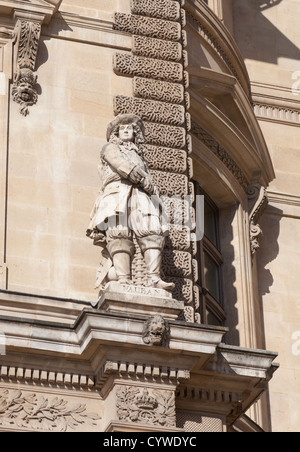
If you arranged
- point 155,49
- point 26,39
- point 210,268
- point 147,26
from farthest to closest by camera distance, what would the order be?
point 210,268
point 147,26
point 155,49
point 26,39

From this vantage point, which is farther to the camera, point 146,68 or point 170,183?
point 146,68

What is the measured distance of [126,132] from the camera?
71.1ft

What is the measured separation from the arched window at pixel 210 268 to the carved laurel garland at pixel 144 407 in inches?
160

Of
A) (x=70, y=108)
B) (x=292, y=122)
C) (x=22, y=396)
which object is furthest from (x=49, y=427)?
(x=292, y=122)

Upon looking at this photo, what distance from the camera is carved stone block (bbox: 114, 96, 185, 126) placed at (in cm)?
2286

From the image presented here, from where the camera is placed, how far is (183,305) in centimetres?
2045

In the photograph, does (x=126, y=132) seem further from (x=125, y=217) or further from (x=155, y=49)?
(x=155, y=49)

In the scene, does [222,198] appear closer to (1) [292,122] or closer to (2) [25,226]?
(1) [292,122]

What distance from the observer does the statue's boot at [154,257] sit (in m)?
20.5

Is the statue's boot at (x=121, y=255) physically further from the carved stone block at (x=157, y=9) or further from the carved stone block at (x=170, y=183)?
the carved stone block at (x=157, y=9)

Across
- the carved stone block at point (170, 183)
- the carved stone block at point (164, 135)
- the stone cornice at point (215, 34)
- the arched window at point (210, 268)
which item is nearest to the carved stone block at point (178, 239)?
the carved stone block at point (170, 183)

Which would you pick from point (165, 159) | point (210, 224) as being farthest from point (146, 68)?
point (210, 224)

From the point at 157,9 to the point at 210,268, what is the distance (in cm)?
425

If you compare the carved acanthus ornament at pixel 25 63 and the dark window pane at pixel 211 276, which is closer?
the carved acanthus ornament at pixel 25 63
